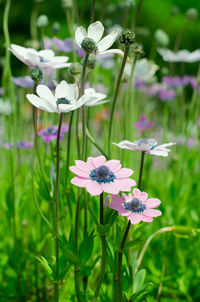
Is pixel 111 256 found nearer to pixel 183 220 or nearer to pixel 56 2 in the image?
pixel 183 220

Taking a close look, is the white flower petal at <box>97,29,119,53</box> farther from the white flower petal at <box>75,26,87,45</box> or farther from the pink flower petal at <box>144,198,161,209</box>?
the pink flower petal at <box>144,198,161,209</box>

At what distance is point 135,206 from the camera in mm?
538

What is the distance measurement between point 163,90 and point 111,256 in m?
1.16

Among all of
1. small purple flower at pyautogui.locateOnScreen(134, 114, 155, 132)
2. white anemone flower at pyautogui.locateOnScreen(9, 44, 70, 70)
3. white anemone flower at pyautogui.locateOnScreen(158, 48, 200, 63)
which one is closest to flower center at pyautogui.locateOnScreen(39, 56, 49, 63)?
white anemone flower at pyautogui.locateOnScreen(9, 44, 70, 70)

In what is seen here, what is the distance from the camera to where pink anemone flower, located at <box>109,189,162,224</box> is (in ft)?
1.69

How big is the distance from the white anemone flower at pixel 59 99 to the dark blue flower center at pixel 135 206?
157mm

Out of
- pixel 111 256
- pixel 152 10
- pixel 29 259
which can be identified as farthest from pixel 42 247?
pixel 152 10

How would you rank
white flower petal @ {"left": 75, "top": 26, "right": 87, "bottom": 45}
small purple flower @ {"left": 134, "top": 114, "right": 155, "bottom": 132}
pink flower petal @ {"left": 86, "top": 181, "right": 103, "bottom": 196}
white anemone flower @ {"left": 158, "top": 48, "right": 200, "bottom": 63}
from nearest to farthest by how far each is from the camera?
pink flower petal @ {"left": 86, "top": 181, "right": 103, "bottom": 196} → white flower petal @ {"left": 75, "top": 26, "right": 87, "bottom": 45} → white anemone flower @ {"left": 158, "top": 48, "right": 200, "bottom": 63} → small purple flower @ {"left": 134, "top": 114, "right": 155, "bottom": 132}

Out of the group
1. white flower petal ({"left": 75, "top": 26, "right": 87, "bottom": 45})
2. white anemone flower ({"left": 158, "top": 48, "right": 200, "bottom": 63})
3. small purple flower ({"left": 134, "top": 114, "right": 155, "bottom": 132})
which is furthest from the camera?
small purple flower ({"left": 134, "top": 114, "right": 155, "bottom": 132})

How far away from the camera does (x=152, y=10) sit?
5.26 meters

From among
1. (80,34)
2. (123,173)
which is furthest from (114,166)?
(80,34)

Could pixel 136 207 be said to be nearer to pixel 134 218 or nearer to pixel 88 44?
pixel 134 218

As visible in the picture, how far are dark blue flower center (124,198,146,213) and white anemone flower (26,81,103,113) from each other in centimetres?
16

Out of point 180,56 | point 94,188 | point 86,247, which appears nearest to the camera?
point 94,188
